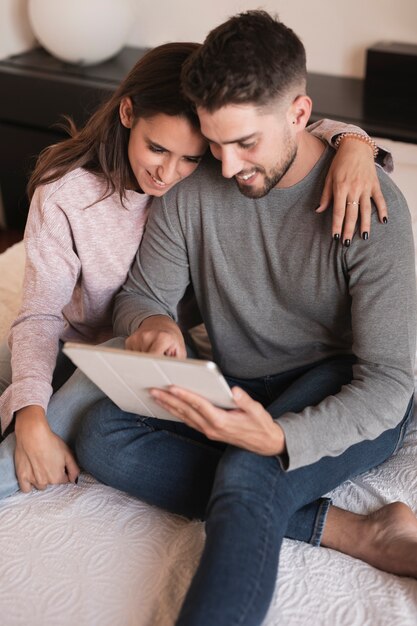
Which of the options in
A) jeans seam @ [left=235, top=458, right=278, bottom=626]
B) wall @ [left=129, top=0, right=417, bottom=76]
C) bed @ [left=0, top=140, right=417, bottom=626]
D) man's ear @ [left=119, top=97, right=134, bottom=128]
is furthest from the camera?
wall @ [left=129, top=0, right=417, bottom=76]

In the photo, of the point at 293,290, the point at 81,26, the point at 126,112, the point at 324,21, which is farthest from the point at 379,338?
the point at 81,26

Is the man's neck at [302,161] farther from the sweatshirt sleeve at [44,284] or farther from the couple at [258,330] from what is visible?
the sweatshirt sleeve at [44,284]

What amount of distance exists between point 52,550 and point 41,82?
170cm

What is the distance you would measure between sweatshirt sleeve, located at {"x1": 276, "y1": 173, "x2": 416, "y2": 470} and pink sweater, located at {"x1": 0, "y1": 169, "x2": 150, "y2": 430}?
0.44 meters

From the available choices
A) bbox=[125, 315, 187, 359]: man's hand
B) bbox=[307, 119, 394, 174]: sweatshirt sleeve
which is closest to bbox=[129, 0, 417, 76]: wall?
A: bbox=[307, 119, 394, 174]: sweatshirt sleeve

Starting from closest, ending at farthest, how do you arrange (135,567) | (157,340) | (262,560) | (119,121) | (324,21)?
(262,560), (135,567), (157,340), (119,121), (324,21)

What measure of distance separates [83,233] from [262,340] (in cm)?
37

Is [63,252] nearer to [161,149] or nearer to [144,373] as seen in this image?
[161,149]

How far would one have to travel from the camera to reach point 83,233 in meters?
1.44

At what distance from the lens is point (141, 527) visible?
1.21 metres

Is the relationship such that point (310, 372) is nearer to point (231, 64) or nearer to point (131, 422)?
point (131, 422)

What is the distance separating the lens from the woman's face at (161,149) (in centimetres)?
125

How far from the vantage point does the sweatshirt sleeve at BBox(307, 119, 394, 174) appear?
1348mm

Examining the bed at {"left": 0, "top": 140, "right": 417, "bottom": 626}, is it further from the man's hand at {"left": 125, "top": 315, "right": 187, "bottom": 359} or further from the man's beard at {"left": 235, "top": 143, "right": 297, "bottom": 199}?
the man's beard at {"left": 235, "top": 143, "right": 297, "bottom": 199}
